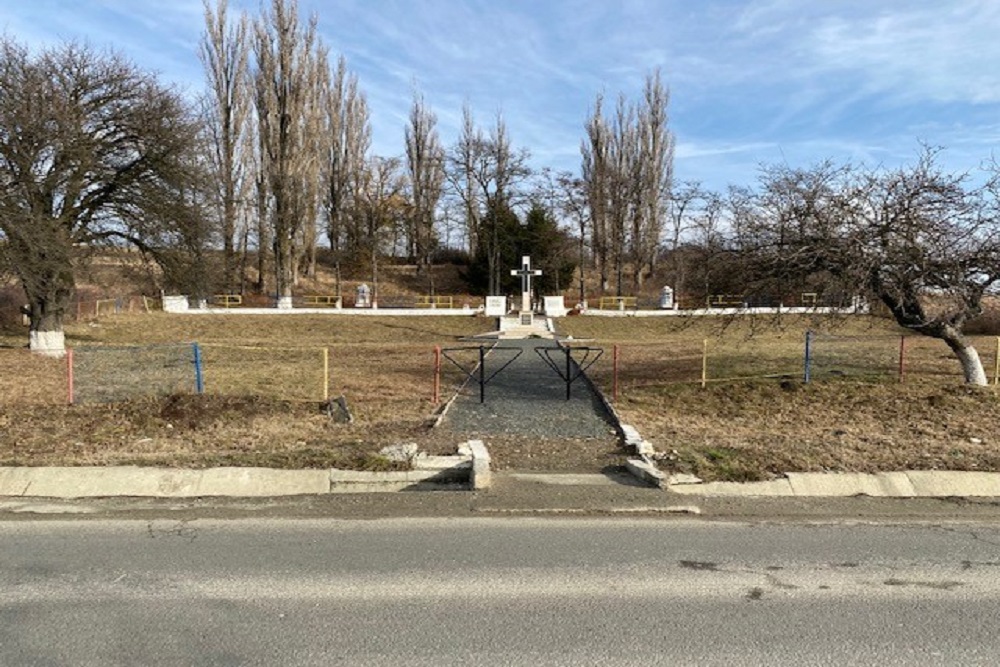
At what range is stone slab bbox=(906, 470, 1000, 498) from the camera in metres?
6.58

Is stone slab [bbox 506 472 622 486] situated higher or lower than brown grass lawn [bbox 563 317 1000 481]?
lower

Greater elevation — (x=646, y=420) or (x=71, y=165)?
(x=71, y=165)

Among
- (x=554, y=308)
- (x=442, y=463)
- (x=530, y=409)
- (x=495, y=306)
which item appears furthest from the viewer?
(x=554, y=308)

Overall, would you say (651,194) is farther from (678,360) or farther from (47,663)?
(47,663)

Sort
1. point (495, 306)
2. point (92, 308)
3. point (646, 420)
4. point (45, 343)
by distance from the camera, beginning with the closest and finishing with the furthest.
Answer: point (646, 420)
point (45, 343)
point (92, 308)
point (495, 306)

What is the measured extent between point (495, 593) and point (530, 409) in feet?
24.8

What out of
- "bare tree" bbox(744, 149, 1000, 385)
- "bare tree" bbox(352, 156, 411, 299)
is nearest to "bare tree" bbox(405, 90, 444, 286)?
"bare tree" bbox(352, 156, 411, 299)

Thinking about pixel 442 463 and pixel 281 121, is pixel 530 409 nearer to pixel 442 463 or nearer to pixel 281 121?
pixel 442 463

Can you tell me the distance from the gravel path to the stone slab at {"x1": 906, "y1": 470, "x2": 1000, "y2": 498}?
3.69 metres

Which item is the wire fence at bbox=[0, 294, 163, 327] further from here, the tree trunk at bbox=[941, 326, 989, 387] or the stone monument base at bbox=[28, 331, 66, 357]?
the tree trunk at bbox=[941, 326, 989, 387]

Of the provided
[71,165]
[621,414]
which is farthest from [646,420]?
[71,165]

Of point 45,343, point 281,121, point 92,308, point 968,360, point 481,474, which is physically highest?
point 281,121

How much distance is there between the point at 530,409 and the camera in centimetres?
1166

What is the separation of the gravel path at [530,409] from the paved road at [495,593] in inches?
155
